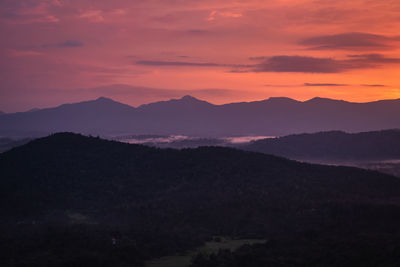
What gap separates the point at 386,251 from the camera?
155 ft

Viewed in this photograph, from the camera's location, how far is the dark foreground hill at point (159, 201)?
182 feet

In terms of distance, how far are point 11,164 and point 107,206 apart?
27.1 metres

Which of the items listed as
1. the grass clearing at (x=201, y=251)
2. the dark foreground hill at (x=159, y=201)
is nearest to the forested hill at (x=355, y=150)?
the dark foreground hill at (x=159, y=201)

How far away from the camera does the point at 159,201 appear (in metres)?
78.2

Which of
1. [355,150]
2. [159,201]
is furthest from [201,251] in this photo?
[355,150]

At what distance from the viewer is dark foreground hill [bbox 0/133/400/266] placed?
55.3 m

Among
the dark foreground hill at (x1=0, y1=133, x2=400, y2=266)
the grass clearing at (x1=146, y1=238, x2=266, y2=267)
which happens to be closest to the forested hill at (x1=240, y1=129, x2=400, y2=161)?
the dark foreground hill at (x1=0, y1=133, x2=400, y2=266)

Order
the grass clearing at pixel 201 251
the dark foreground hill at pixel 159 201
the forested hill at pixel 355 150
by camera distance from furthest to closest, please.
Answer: the forested hill at pixel 355 150 → the dark foreground hill at pixel 159 201 → the grass clearing at pixel 201 251

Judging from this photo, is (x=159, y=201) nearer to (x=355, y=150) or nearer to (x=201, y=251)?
(x=201, y=251)

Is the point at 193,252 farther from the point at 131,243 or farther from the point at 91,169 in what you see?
the point at 91,169

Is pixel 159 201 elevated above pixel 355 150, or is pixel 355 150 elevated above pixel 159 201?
pixel 355 150

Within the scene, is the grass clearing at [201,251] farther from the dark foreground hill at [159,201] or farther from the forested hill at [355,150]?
the forested hill at [355,150]

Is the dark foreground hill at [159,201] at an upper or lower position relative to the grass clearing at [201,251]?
upper

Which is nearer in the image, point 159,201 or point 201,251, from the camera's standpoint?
point 201,251
